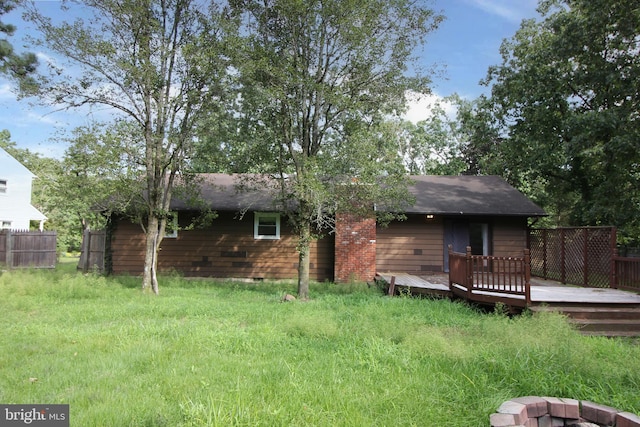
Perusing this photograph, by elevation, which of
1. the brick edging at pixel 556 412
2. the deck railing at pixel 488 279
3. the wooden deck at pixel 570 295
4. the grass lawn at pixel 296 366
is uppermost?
the deck railing at pixel 488 279

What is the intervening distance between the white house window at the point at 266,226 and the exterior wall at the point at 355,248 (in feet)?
8.06

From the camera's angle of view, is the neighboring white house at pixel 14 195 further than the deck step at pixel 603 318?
Yes

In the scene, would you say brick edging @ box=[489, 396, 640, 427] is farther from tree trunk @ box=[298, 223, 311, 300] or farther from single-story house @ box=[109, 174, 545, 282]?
single-story house @ box=[109, 174, 545, 282]

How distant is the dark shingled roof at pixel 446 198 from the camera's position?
45.6 ft

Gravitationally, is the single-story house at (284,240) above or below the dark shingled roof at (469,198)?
below

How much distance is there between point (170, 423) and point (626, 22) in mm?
16992

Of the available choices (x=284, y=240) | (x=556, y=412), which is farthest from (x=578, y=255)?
(x=284, y=240)

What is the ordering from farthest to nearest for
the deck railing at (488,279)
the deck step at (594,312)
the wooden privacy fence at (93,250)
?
the wooden privacy fence at (93,250) → the deck railing at (488,279) → the deck step at (594,312)

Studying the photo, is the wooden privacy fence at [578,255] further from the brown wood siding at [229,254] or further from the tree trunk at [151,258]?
the tree trunk at [151,258]

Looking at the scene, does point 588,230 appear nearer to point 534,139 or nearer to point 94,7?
point 534,139

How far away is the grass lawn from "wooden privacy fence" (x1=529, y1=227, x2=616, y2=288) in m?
3.58

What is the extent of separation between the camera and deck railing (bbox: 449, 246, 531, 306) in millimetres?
7848

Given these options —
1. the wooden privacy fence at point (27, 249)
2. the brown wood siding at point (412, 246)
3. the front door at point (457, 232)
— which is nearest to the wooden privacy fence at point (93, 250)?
the wooden privacy fence at point (27, 249)

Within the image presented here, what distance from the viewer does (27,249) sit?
1758 centimetres
